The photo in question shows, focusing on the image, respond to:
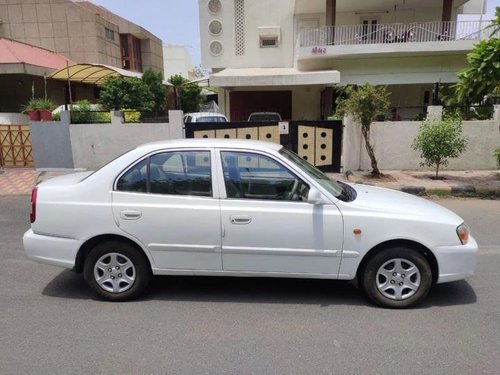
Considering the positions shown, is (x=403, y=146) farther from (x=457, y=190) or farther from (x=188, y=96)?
(x=188, y=96)

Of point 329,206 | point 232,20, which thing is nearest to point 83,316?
point 329,206

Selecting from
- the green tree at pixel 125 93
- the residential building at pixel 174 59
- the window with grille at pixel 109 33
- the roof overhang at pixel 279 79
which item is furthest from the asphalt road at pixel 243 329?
the residential building at pixel 174 59

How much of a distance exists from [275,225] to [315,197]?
1.50 feet

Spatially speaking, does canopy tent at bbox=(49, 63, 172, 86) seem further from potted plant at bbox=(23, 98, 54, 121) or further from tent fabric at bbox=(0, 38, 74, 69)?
potted plant at bbox=(23, 98, 54, 121)

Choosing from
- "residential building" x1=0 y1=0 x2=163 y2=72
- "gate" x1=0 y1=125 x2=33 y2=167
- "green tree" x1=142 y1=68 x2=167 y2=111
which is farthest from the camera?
"residential building" x1=0 y1=0 x2=163 y2=72

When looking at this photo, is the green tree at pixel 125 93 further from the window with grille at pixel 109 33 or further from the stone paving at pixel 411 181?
the window with grille at pixel 109 33

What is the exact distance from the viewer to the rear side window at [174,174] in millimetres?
3910

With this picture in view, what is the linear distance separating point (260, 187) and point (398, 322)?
1.77 m

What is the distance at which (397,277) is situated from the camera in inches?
148

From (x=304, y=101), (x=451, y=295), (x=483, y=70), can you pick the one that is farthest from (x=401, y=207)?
(x=304, y=101)

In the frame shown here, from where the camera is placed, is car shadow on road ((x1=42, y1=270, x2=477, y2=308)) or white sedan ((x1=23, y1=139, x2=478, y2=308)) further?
car shadow on road ((x1=42, y1=270, x2=477, y2=308))

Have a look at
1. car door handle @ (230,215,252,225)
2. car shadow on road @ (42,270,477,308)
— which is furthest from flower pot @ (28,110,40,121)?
car door handle @ (230,215,252,225)

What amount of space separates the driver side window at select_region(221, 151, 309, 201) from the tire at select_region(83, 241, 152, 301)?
3.73 feet

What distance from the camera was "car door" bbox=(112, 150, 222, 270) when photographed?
12.5 ft
